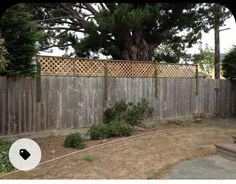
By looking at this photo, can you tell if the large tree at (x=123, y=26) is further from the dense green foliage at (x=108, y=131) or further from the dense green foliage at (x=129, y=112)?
the dense green foliage at (x=108, y=131)

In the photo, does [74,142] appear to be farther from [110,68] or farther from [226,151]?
[110,68]

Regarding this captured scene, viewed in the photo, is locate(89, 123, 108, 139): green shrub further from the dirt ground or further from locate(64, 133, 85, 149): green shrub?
locate(64, 133, 85, 149): green shrub

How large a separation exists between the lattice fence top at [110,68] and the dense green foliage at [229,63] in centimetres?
127

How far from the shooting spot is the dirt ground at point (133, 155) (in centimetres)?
359

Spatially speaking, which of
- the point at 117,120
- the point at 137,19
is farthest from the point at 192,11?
the point at 117,120

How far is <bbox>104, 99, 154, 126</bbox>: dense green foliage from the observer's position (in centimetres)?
756

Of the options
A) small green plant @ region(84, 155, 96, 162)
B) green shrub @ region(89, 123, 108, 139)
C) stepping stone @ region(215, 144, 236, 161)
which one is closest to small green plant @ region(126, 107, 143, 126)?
green shrub @ region(89, 123, 108, 139)

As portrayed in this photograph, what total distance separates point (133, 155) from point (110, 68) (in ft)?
12.1

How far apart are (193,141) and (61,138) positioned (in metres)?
2.49

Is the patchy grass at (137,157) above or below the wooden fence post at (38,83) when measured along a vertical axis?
below

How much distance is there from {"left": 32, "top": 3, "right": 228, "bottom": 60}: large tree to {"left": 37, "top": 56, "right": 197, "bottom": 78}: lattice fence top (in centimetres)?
62

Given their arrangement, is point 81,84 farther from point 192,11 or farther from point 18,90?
point 192,11

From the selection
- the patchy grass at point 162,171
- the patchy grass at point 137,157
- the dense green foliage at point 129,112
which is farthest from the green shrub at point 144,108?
the patchy grass at point 162,171

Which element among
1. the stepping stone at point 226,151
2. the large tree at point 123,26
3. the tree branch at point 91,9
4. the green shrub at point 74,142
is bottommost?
the green shrub at point 74,142
